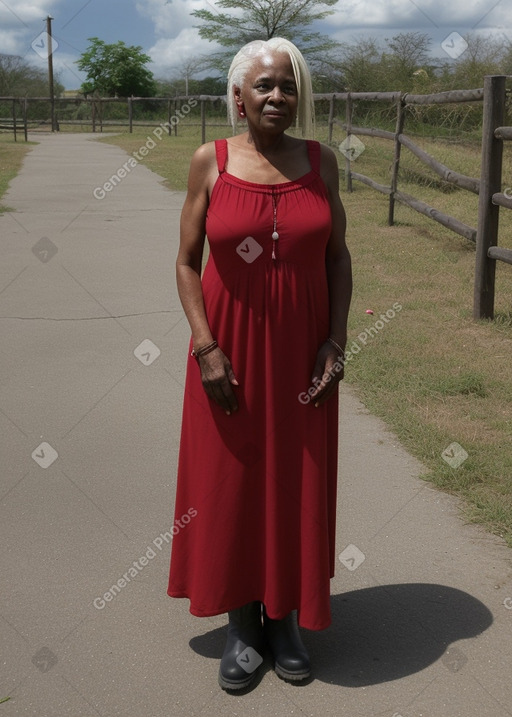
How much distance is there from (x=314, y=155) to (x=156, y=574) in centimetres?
180

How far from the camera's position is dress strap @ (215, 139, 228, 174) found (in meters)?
2.74

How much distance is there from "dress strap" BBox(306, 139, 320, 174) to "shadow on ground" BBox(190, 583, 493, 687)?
1.61m

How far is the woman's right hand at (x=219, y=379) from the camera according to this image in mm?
Answer: 2746

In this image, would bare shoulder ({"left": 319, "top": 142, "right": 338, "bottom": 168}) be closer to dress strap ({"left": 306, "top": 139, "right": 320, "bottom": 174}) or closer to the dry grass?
dress strap ({"left": 306, "top": 139, "right": 320, "bottom": 174})

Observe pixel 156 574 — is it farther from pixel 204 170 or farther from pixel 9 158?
pixel 9 158

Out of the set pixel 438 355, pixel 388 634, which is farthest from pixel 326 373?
pixel 438 355

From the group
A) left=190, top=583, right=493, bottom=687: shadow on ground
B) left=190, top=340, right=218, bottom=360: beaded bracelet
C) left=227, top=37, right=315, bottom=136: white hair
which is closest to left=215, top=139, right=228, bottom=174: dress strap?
left=227, top=37, right=315, bottom=136: white hair

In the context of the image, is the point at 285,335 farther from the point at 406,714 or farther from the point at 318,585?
the point at 406,714

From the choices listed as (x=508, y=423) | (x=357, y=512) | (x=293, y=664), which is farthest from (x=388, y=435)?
(x=293, y=664)

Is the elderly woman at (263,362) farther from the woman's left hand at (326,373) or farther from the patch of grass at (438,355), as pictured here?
the patch of grass at (438,355)

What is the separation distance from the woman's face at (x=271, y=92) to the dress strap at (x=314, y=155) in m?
0.14

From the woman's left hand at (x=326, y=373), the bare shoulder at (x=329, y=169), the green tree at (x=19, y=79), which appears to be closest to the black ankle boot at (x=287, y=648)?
the woman's left hand at (x=326, y=373)

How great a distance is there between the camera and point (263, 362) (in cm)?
279

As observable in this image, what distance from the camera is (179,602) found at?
11.2ft
